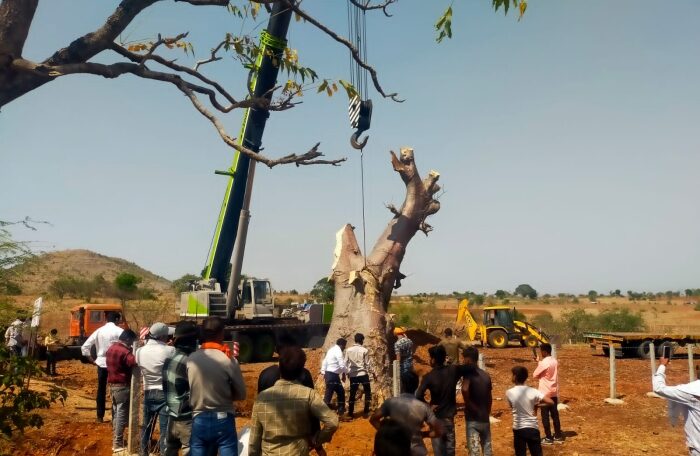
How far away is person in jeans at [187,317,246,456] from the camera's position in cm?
482

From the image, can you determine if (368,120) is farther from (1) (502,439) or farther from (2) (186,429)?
(2) (186,429)

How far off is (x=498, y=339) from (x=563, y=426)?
15.3 m

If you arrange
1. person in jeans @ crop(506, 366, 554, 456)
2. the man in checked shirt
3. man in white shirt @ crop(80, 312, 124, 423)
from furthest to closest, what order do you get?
man in white shirt @ crop(80, 312, 124, 423) → person in jeans @ crop(506, 366, 554, 456) → the man in checked shirt

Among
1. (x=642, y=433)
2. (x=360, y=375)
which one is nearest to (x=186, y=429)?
(x=360, y=375)

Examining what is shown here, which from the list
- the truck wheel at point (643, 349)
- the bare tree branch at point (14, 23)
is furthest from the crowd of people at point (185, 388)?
the truck wheel at point (643, 349)

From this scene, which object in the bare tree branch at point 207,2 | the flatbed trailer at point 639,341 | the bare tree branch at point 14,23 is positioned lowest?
the flatbed trailer at point 639,341

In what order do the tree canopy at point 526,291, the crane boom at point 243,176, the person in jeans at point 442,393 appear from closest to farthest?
the person in jeans at point 442,393 < the crane boom at point 243,176 < the tree canopy at point 526,291

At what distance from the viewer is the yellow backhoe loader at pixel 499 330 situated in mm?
25156

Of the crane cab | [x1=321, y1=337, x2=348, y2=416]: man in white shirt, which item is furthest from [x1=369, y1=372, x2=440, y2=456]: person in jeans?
the crane cab

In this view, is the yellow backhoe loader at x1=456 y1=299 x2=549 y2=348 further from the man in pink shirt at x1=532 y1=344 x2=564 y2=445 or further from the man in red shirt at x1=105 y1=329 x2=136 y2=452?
the man in red shirt at x1=105 y1=329 x2=136 y2=452

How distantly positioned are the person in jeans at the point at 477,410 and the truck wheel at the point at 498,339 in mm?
19531

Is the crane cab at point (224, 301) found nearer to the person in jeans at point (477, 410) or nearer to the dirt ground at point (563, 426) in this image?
the dirt ground at point (563, 426)

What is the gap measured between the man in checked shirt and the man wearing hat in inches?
60.6

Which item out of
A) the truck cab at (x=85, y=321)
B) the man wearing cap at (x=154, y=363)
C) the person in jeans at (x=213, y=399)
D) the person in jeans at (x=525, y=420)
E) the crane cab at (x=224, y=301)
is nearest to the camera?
the person in jeans at (x=213, y=399)
